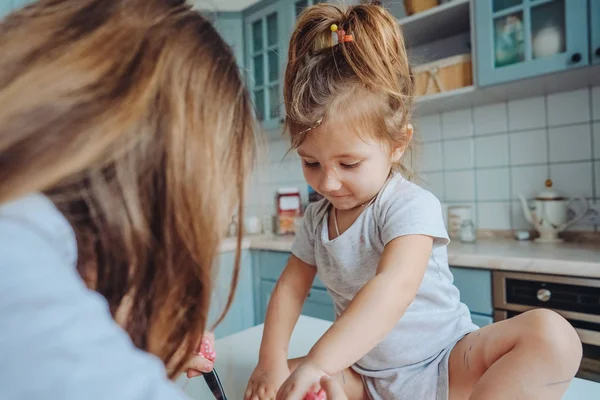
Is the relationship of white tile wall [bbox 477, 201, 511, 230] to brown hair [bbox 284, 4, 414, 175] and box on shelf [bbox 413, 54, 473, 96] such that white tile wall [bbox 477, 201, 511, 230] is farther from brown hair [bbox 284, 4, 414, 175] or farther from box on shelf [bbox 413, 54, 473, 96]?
brown hair [bbox 284, 4, 414, 175]

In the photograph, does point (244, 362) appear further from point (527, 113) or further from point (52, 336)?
point (527, 113)

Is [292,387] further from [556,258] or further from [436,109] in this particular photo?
[436,109]

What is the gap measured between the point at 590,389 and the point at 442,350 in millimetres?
214

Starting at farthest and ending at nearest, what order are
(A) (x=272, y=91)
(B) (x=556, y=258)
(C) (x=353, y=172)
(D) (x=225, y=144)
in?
(A) (x=272, y=91) < (B) (x=556, y=258) < (C) (x=353, y=172) < (D) (x=225, y=144)

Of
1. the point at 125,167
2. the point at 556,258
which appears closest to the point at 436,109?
the point at 556,258

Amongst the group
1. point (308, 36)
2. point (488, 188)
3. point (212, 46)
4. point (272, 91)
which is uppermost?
point (272, 91)

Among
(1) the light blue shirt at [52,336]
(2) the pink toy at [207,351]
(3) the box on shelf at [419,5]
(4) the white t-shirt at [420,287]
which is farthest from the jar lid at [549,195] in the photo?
(1) the light blue shirt at [52,336]

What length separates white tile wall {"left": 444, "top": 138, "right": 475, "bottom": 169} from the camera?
6.11ft

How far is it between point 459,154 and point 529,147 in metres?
→ 0.27

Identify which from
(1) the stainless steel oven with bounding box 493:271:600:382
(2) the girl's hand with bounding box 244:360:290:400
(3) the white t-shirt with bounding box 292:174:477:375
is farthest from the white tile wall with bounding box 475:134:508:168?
(2) the girl's hand with bounding box 244:360:290:400

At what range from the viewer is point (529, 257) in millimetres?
1251

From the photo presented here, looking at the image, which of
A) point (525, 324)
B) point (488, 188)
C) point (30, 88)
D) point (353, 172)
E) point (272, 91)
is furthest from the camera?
point (272, 91)

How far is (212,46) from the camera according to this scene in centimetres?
41

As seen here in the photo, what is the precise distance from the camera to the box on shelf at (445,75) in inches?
63.2
